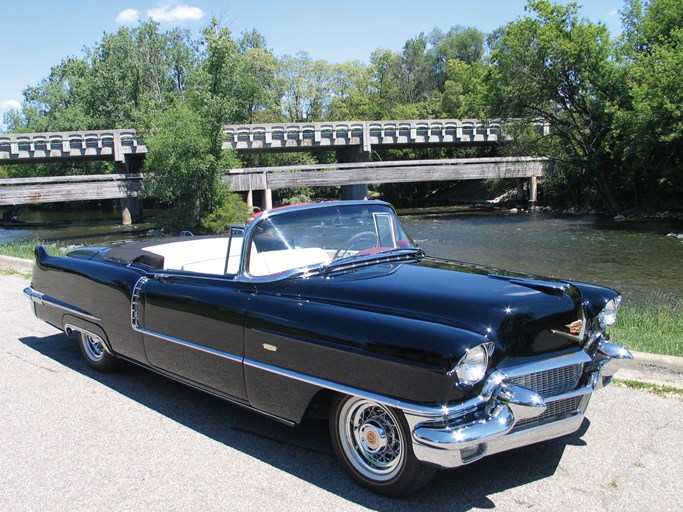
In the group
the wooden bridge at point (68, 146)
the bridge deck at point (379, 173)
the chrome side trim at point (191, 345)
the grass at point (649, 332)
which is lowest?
the grass at point (649, 332)

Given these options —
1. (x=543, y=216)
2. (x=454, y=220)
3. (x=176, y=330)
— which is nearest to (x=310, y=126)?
(x=454, y=220)

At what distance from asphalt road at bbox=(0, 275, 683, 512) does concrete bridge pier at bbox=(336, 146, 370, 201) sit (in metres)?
37.0

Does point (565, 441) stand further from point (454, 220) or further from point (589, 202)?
point (589, 202)

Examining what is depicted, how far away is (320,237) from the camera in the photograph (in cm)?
443

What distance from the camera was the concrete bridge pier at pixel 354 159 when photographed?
139ft

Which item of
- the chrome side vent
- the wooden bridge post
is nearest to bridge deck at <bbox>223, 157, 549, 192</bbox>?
the wooden bridge post

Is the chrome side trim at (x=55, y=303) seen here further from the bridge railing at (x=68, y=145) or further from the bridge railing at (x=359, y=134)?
the bridge railing at (x=359, y=134)

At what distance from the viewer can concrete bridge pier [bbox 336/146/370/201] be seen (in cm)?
4225

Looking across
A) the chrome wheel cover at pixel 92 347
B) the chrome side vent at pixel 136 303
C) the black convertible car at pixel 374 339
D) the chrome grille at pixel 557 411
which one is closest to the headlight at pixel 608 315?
the black convertible car at pixel 374 339

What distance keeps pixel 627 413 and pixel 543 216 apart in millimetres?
32352

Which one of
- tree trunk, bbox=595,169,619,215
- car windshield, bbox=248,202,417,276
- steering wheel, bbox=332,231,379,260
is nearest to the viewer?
car windshield, bbox=248,202,417,276

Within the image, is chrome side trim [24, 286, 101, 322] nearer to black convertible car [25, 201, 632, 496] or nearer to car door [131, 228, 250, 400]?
black convertible car [25, 201, 632, 496]

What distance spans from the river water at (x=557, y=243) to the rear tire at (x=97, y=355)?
10285mm

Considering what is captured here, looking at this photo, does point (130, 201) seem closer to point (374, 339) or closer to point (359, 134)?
point (359, 134)
